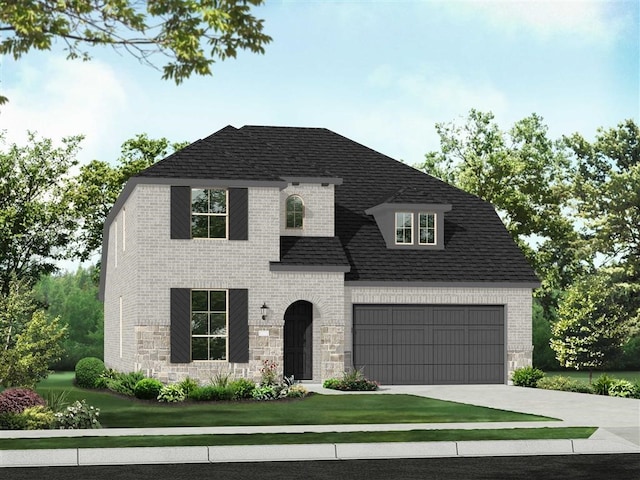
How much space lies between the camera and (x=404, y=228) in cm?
3512

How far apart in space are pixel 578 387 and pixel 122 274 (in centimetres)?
1479

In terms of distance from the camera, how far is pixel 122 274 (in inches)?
1396

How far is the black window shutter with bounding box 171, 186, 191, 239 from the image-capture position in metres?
30.9

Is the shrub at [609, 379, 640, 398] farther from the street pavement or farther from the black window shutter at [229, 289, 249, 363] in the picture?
the black window shutter at [229, 289, 249, 363]

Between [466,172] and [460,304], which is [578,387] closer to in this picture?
[460,304]

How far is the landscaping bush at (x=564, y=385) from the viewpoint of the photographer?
3019cm

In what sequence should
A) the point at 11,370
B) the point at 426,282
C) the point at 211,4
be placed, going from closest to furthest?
the point at 211,4, the point at 11,370, the point at 426,282

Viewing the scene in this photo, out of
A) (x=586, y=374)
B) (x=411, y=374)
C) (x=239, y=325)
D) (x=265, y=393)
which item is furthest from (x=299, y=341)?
(x=586, y=374)

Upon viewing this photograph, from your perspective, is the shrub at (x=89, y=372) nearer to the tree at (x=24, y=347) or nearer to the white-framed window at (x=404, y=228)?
the tree at (x=24, y=347)

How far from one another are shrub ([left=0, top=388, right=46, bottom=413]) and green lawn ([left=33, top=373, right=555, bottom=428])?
1429 mm

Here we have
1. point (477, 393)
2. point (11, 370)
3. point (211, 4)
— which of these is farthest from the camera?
point (477, 393)

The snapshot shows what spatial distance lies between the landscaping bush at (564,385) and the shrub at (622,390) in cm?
88

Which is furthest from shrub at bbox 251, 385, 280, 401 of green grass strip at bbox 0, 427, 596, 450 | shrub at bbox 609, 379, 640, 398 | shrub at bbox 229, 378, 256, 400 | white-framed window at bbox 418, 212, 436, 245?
white-framed window at bbox 418, 212, 436, 245

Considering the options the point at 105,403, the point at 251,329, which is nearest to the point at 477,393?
the point at 251,329
